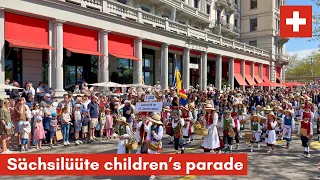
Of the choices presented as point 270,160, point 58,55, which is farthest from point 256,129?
point 58,55

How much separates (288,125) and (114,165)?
8.08m

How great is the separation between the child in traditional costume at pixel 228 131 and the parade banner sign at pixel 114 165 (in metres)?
3.66

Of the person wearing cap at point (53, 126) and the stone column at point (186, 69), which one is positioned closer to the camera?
the person wearing cap at point (53, 126)

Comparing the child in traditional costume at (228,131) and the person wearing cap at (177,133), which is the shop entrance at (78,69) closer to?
the person wearing cap at (177,133)

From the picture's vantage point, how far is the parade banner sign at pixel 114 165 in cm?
654

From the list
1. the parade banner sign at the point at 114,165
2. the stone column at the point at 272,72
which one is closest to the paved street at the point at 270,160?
the parade banner sign at the point at 114,165

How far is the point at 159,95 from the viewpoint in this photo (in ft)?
57.5

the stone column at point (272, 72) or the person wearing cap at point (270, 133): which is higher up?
the stone column at point (272, 72)

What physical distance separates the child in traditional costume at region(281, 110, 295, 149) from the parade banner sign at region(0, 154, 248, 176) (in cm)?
567

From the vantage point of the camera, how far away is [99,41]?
19094mm

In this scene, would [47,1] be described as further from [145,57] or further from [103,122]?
[145,57]

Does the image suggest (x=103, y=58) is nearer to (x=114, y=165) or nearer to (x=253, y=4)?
(x=114, y=165)

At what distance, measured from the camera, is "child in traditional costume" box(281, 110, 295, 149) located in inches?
468

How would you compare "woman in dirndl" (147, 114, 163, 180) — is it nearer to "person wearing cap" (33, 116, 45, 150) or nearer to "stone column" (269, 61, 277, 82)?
"person wearing cap" (33, 116, 45, 150)
